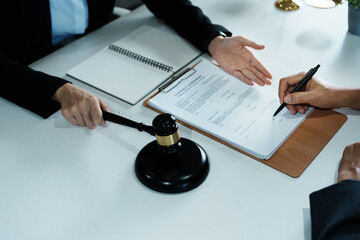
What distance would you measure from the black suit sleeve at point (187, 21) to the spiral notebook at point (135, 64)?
0.04 m

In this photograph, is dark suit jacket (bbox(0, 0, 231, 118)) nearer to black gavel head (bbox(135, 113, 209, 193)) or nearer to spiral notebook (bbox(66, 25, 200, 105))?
spiral notebook (bbox(66, 25, 200, 105))

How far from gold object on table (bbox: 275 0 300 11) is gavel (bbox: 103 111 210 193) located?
87cm

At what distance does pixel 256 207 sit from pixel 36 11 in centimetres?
98

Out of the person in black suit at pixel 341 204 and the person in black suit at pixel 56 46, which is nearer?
the person in black suit at pixel 341 204

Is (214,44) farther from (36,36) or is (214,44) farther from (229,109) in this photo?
(36,36)

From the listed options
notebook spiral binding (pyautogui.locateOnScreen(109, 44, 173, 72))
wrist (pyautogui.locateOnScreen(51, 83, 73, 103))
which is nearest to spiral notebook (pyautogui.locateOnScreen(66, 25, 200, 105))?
notebook spiral binding (pyautogui.locateOnScreen(109, 44, 173, 72))

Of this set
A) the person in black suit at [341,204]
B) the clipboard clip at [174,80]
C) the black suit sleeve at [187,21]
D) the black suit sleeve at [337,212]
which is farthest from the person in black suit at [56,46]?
the black suit sleeve at [337,212]

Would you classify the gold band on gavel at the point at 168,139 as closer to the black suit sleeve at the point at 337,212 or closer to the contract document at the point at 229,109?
the contract document at the point at 229,109

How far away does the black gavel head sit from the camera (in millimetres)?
840

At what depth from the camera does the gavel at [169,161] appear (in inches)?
33.1

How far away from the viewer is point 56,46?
1515 mm

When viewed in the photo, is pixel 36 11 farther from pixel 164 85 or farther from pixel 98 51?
pixel 164 85

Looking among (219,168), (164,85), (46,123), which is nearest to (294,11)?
(164,85)

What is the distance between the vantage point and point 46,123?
1.07m
